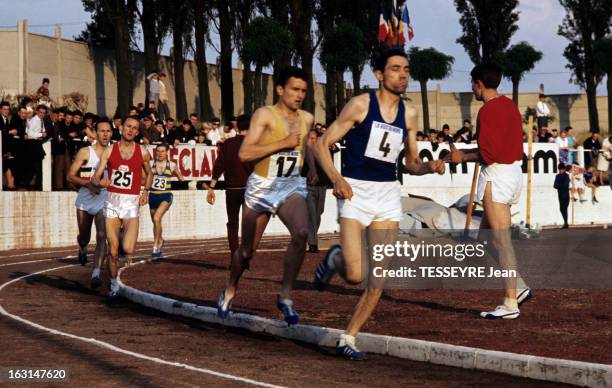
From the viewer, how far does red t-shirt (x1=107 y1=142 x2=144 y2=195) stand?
588 inches

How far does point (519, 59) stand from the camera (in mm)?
67188

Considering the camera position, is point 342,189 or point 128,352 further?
point 128,352

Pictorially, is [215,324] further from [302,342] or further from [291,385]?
[291,385]

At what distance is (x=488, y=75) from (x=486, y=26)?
60.7 metres

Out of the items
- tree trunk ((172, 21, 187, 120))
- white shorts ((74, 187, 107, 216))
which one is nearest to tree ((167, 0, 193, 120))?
tree trunk ((172, 21, 187, 120))

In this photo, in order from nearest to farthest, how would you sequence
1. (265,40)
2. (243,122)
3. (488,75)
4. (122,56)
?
(488,75) < (243,122) < (122,56) < (265,40)

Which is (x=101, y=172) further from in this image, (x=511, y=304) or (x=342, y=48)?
(x=342, y=48)

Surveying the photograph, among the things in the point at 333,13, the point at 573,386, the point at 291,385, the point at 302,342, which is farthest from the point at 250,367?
the point at 333,13

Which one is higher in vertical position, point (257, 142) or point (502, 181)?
point (257, 142)

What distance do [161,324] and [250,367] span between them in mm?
3283

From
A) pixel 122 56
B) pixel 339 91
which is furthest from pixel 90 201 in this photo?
pixel 339 91

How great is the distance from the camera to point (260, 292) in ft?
48.9

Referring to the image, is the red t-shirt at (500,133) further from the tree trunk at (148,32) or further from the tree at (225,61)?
the tree at (225,61)

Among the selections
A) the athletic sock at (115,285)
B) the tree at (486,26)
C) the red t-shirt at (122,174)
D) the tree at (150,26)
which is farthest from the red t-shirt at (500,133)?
the tree at (486,26)
